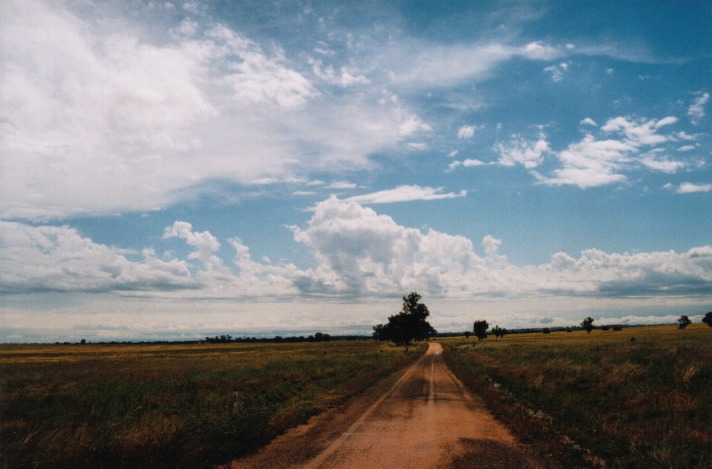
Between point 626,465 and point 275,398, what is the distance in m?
14.9

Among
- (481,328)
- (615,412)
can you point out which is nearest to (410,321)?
(481,328)

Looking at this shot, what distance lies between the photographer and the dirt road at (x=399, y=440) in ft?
30.7

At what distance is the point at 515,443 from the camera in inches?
433

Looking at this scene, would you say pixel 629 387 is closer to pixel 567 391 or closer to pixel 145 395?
pixel 567 391

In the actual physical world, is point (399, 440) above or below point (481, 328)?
above

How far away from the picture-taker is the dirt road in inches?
368

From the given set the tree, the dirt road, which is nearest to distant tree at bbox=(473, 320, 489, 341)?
the tree

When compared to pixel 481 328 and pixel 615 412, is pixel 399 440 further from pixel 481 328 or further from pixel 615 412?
pixel 481 328

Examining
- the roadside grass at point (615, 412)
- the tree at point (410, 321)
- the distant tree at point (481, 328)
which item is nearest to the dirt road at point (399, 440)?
the roadside grass at point (615, 412)

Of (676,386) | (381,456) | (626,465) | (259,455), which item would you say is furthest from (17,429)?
(676,386)

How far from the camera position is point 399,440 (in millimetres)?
11398

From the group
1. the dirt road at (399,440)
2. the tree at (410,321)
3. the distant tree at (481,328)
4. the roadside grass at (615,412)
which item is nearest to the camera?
the dirt road at (399,440)

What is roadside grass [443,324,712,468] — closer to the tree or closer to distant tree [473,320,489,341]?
the tree

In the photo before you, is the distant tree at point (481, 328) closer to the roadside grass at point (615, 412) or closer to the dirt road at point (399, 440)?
the roadside grass at point (615, 412)
